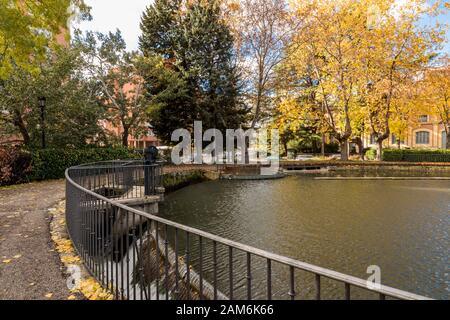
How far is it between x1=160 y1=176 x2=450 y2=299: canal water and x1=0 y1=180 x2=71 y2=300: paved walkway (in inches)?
101

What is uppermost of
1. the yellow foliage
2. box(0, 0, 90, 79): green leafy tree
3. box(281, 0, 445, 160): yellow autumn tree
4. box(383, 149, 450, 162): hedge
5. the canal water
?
box(281, 0, 445, 160): yellow autumn tree

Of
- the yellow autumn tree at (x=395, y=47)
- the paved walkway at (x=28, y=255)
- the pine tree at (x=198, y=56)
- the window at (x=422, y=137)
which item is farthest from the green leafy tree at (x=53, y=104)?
the window at (x=422, y=137)

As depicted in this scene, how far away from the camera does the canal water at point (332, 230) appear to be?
5.32 meters

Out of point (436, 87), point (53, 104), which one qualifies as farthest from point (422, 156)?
point (53, 104)

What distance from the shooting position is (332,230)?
822cm

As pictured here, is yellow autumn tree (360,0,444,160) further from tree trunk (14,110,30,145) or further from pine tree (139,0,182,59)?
tree trunk (14,110,30,145)

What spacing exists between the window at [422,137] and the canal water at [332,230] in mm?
37249

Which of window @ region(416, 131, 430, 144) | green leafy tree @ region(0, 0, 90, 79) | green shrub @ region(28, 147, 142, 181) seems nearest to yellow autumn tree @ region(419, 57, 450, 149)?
window @ region(416, 131, 430, 144)

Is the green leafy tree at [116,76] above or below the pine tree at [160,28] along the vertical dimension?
below

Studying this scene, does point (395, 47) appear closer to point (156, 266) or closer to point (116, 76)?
point (116, 76)

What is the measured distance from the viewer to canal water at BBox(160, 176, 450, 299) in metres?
5.32

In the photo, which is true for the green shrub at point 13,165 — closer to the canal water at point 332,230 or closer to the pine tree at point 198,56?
the canal water at point 332,230
